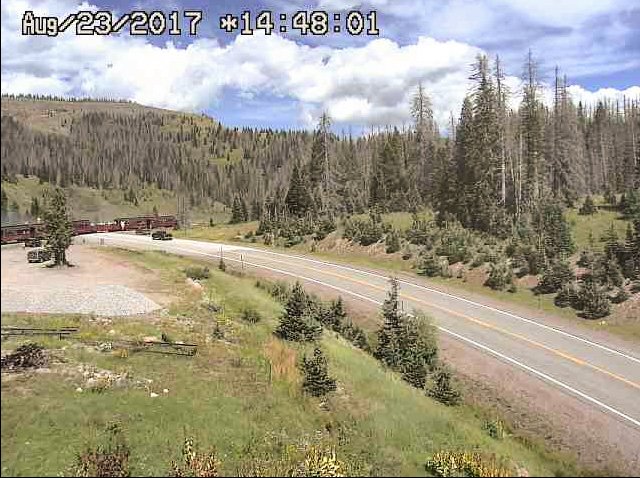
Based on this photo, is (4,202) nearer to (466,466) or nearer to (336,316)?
(466,466)

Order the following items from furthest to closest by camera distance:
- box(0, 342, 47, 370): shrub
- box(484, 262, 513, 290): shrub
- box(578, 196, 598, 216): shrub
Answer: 1. box(578, 196, 598, 216): shrub
2. box(484, 262, 513, 290): shrub
3. box(0, 342, 47, 370): shrub

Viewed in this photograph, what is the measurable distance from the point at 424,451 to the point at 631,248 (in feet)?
104

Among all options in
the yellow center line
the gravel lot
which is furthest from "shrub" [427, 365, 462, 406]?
the gravel lot

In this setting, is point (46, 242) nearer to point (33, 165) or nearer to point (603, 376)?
point (33, 165)

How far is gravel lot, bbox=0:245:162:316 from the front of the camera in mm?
7062

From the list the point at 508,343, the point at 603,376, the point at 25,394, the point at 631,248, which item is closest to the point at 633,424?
the point at 603,376

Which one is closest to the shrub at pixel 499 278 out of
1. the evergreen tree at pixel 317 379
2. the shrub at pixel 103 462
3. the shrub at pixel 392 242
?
the shrub at pixel 392 242

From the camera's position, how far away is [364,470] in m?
8.23

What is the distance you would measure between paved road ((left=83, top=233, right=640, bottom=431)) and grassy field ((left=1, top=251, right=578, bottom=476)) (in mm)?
5623

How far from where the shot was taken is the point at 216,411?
10438 mm

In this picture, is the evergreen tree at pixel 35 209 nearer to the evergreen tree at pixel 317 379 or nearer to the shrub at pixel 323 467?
the shrub at pixel 323 467

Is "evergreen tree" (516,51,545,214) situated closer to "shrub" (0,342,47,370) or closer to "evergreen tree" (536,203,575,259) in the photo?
"evergreen tree" (536,203,575,259)

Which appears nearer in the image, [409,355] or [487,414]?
[487,414]

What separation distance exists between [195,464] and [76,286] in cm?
554
